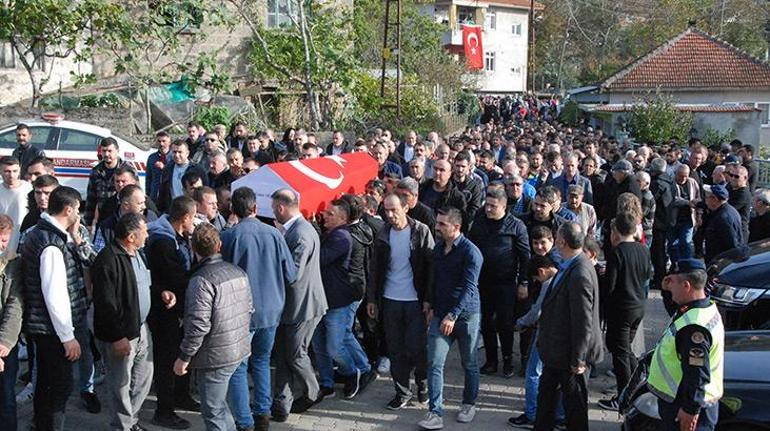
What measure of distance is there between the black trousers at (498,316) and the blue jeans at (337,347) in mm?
1206

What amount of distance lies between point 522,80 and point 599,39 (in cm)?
625

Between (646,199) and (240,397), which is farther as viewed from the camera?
(646,199)

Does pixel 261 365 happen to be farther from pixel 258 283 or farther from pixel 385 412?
pixel 385 412

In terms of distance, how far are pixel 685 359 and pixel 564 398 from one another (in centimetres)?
138

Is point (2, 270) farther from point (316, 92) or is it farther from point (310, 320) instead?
point (316, 92)

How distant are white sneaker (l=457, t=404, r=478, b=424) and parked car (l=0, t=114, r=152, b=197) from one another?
850 cm

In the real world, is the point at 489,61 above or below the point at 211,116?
above

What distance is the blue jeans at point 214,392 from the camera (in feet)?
17.4

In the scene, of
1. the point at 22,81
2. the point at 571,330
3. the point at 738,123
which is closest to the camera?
the point at 571,330

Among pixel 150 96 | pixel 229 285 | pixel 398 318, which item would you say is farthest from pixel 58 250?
pixel 150 96

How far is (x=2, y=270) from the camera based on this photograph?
199 inches

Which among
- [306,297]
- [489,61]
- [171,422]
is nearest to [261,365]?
[306,297]

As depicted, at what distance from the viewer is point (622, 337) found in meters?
6.39

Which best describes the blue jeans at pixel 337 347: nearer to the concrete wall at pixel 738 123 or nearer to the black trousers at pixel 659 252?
the black trousers at pixel 659 252
